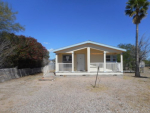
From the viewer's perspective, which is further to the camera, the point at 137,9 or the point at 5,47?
the point at 137,9

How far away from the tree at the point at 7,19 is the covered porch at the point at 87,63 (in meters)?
5.25

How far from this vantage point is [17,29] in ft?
40.6

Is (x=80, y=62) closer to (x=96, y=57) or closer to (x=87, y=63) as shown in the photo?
(x=87, y=63)

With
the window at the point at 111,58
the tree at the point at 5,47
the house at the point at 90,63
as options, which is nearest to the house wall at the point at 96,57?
the house at the point at 90,63

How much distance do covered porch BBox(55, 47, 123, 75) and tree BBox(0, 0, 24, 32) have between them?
5.25 metres

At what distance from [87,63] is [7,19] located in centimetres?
928

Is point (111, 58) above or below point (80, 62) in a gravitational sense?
above

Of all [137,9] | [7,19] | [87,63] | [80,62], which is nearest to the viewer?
[7,19]

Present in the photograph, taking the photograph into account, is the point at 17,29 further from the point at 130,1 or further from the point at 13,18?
the point at 130,1

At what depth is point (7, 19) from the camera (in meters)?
11.1

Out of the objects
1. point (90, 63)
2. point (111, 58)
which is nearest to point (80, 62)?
point (90, 63)

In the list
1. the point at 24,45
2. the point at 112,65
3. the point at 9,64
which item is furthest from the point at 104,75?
the point at 9,64

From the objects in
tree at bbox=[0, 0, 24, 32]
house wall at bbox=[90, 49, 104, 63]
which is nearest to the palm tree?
house wall at bbox=[90, 49, 104, 63]

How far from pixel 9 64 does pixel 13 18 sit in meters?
5.20
